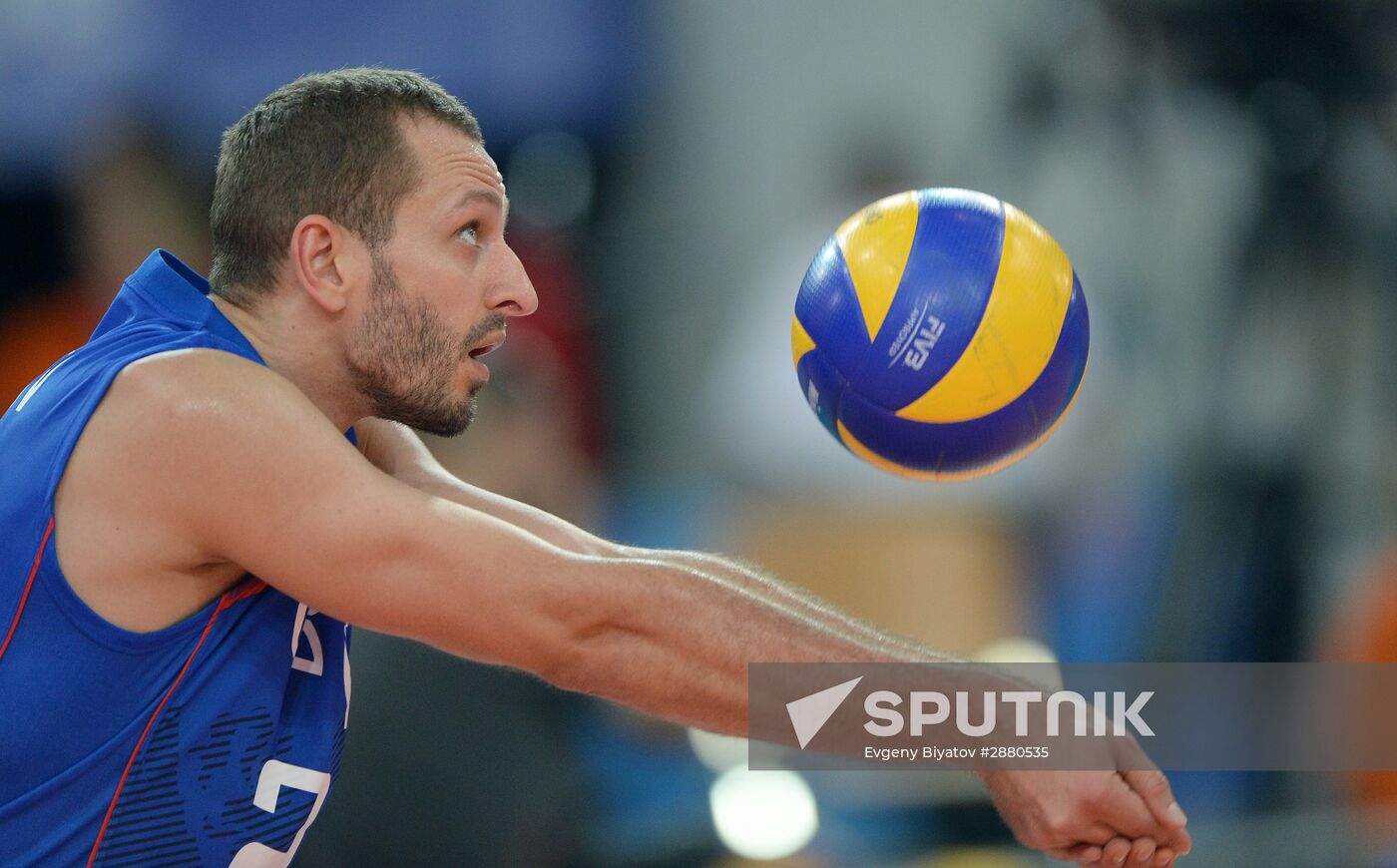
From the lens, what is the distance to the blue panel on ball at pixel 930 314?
3084 millimetres

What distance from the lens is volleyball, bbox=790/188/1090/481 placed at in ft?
10.1

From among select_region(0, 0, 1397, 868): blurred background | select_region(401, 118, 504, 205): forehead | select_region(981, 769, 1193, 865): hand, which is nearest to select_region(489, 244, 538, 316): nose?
select_region(401, 118, 504, 205): forehead

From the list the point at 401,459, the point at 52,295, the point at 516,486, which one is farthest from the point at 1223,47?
the point at 52,295

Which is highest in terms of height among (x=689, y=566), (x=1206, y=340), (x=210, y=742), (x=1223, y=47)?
(x=1223, y=47)

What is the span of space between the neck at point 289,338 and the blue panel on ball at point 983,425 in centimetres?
110

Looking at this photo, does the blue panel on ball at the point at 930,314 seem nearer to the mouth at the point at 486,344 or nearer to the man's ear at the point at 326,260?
the mouth at the point at 486,344

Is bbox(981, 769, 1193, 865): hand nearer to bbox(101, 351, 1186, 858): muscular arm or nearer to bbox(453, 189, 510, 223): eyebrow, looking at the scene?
bbox(101, 351, 1186, 858): muscular arm

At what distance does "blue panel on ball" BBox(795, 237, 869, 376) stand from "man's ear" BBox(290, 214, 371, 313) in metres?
0.95

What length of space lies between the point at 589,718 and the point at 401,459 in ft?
7.71

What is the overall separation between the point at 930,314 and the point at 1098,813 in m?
1.05

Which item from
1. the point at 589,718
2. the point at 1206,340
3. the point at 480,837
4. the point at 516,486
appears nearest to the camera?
the point at 480,837

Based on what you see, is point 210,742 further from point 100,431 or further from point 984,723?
point 984,723

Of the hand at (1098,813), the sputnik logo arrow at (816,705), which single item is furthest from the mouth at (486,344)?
the hand at (1098,813)

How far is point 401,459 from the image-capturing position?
350 centimetres
